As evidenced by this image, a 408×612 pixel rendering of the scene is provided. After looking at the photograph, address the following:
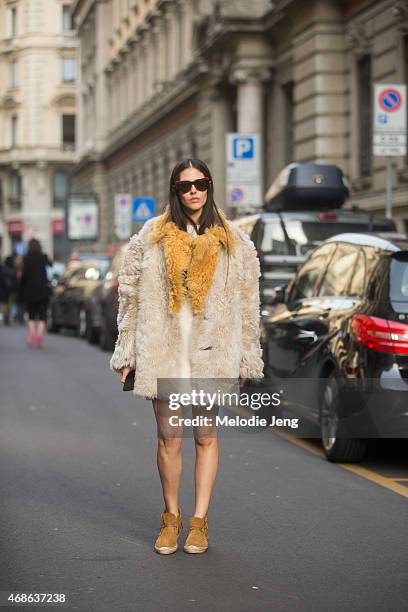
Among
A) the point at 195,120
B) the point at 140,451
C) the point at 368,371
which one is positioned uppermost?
the point at 195,120

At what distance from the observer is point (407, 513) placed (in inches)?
325

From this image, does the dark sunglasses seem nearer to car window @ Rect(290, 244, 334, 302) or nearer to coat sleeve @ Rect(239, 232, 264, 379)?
coat sleeve @ Rect(239, 232, 264, 379)

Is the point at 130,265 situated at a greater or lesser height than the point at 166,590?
greater

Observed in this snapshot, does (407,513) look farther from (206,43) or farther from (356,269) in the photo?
(206,43)

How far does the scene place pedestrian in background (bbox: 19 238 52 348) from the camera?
24.7 m

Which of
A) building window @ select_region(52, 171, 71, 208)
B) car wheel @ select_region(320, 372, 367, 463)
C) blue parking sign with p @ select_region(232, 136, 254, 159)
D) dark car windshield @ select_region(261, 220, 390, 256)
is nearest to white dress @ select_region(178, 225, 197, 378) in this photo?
car wheel @ select_region(320, 372, 367, 463)

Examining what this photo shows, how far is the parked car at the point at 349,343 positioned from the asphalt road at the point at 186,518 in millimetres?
343

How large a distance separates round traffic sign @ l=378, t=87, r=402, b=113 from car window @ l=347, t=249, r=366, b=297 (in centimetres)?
669

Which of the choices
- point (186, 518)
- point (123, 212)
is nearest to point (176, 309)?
point (186, 518)

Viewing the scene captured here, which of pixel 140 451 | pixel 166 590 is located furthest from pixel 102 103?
pixel 166 590

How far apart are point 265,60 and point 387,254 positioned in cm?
2792

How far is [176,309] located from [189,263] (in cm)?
22

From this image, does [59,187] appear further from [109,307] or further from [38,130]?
[109,307]

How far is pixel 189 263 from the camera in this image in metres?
6.93
